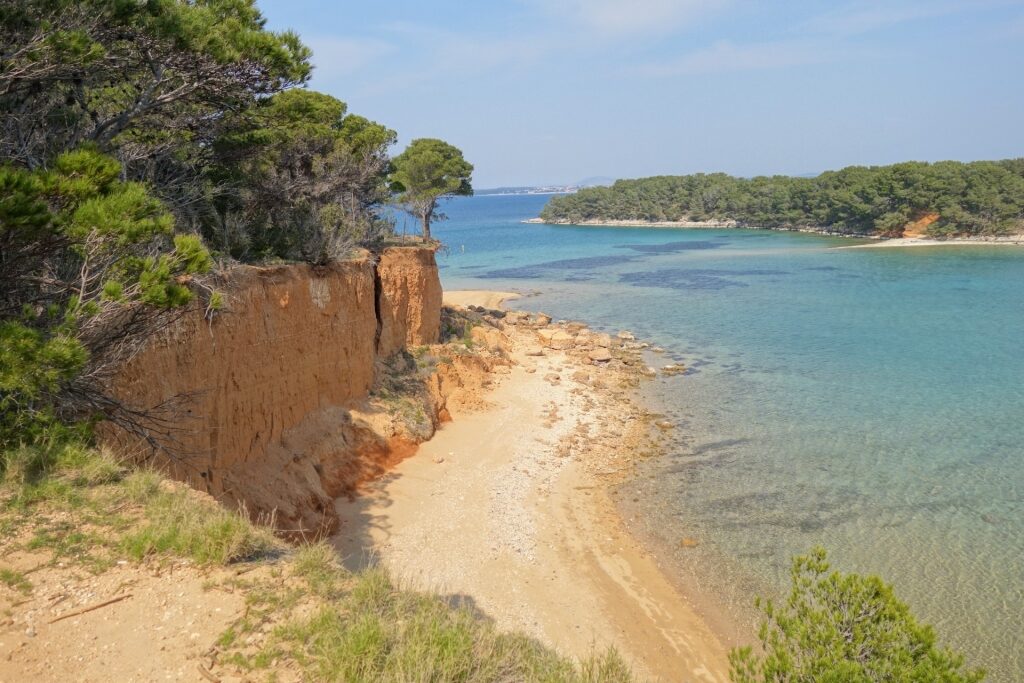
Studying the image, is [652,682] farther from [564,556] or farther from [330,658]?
[330,658]

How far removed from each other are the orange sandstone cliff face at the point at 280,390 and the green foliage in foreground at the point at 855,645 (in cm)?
772

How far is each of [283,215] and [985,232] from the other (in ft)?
275

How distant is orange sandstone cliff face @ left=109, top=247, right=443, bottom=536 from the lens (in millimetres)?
11797

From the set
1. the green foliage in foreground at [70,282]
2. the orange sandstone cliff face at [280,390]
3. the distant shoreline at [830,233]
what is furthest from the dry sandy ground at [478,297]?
the distant shoreline at [830,233]

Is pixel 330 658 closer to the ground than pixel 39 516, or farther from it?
closer to the ground

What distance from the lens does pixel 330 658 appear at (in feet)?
17.8

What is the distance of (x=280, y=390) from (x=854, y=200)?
3512 inches

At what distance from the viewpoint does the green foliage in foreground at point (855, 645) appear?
6.34m

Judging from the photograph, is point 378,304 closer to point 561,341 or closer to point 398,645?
point 561,341

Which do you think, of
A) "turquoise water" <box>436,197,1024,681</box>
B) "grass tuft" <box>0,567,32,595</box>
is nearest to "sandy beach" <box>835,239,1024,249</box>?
"turquoise water" <box>436,197,1024,681</box>

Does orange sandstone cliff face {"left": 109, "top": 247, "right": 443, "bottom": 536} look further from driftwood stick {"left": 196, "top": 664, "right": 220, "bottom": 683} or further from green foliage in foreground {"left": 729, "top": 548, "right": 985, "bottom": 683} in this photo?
green foliage in foreground {"left": 729, "top": 548, "right": 985, "bottom": 683}

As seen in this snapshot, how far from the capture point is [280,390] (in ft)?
50.2

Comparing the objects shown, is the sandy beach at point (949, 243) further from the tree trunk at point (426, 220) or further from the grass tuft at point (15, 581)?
the grass tuft at point (15, 581)

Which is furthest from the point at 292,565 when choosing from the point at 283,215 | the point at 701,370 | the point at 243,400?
the point at 701,370
